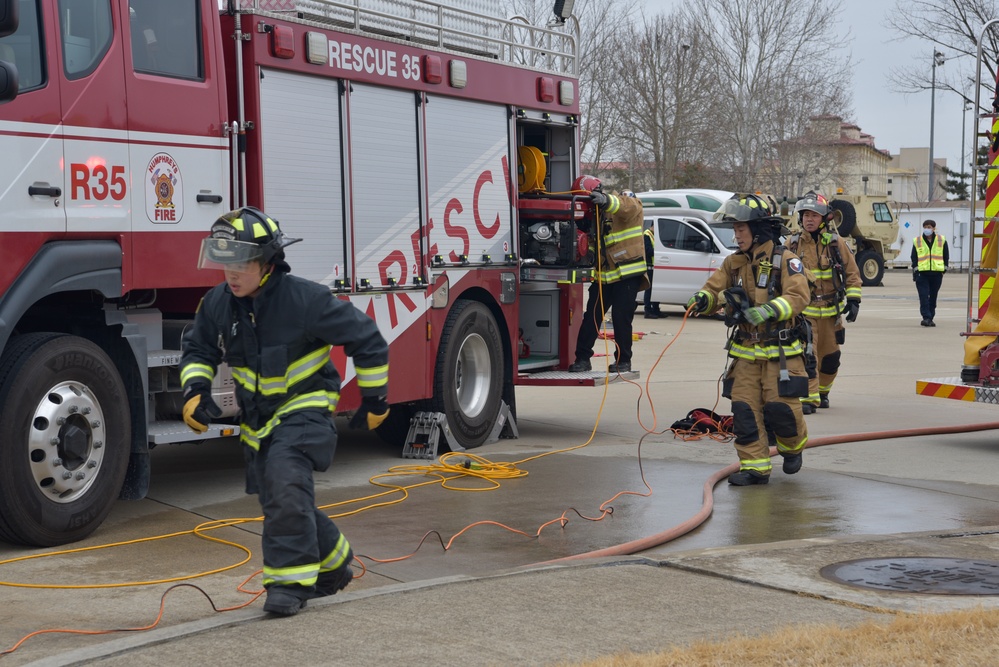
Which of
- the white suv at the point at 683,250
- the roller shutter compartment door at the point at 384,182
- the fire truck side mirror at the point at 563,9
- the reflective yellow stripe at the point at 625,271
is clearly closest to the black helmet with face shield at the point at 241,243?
the roller shutter compartment door at the point at 384,182

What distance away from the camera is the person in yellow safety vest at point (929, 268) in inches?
861

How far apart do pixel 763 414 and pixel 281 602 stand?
446 cm

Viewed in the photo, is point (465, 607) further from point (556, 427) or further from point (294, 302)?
point (556, 427)

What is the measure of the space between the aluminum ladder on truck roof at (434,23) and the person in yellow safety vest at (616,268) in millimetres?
1183

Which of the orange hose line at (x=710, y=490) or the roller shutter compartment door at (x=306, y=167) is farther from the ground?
the roller shutter compartment door at (x=306, y=167)

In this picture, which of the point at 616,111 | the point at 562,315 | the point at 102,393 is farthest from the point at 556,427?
the point at 616,111

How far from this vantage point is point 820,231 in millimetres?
11578

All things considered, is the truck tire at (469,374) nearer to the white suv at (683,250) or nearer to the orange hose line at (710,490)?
the orange hose line at (710,490)

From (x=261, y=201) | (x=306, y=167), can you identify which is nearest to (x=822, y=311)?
(x=306, y=167)

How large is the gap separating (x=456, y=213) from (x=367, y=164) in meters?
1.09

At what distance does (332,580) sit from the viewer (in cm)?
527

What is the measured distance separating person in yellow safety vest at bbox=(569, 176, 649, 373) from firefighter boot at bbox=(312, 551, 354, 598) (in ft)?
18.6

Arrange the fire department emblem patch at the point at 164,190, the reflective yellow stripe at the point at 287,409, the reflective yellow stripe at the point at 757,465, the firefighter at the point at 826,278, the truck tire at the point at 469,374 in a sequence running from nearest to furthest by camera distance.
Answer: the reflective yellow stripe at the point at 287,409 < the fire department emblem patch at the point at 164,190 < the reflective yellow stripe at the point at 757,465 < the truck tire at the point at 469,374 < the firefighter at the point at 826,278

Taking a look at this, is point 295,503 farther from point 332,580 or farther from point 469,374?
point 469,374
